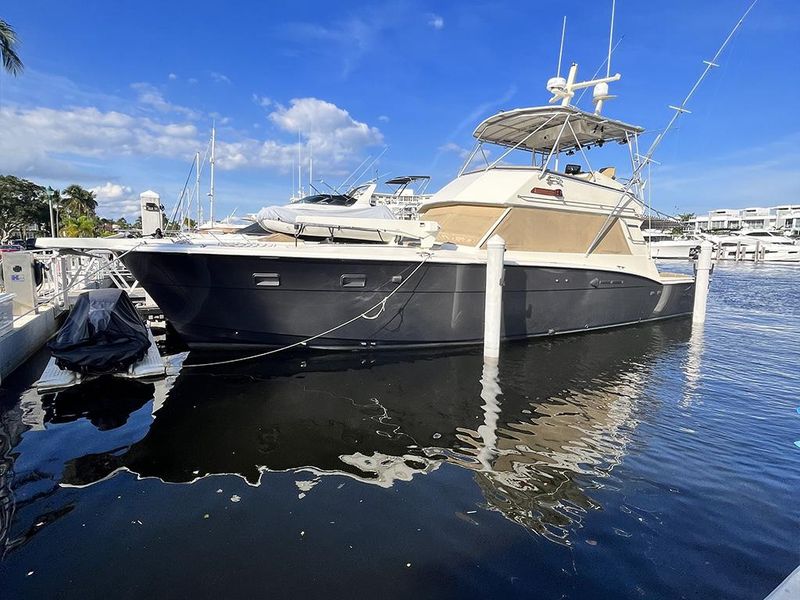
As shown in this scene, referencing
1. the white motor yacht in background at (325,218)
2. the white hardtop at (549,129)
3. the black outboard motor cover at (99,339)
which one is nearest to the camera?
the black outboard motor cover at (99,339)

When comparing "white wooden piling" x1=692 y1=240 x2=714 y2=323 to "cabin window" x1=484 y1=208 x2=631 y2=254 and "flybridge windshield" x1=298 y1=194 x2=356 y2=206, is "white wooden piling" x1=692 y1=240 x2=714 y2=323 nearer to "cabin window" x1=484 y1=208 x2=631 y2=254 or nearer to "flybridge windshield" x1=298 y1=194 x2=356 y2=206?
"cabin window" x1=484 y1=208 x2=631 y2=254

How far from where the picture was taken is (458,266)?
7953 mm

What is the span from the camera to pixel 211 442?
15.5 ft

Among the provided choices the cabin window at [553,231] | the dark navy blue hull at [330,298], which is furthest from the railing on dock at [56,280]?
the cabin window at [553,231]

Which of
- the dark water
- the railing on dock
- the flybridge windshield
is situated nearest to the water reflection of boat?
the dark water

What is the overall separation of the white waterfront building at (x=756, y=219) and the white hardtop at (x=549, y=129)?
95009 millimetres

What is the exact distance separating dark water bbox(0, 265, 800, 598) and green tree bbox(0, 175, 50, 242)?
55.4m

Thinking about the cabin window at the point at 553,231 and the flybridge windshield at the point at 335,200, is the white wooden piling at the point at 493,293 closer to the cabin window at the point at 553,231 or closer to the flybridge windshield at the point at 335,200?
the cabin window at the point at 553,231

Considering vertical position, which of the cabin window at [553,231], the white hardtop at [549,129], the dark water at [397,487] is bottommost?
the dark water at [397,487]

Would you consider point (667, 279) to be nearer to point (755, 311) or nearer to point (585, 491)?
point (755, 311)

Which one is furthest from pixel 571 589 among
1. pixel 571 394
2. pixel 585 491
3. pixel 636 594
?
pixel 571 394

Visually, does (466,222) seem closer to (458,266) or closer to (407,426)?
(458,266)

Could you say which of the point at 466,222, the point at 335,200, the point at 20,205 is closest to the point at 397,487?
the point at 466,222

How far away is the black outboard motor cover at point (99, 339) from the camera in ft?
20.8
